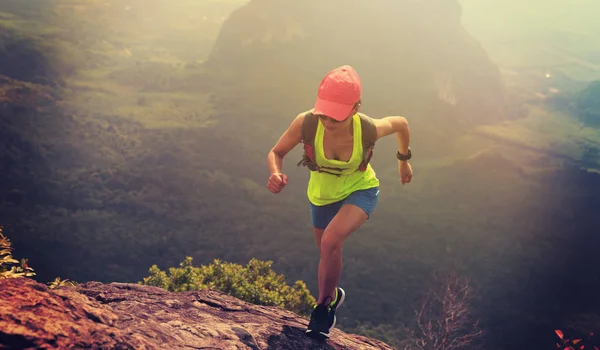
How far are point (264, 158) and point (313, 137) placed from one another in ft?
250

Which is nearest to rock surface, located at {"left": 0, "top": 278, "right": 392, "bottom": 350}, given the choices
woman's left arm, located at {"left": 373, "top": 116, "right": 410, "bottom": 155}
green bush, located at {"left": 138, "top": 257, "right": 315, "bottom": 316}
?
woman's left arm, located at {"left": 373, "top": 116, "right": 410, "bottom": 155}

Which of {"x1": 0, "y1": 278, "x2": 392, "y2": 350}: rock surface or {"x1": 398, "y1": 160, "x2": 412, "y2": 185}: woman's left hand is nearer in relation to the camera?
{"x1": 0, "y1": 278, "x2": 392, "y2": 350}: rock surface

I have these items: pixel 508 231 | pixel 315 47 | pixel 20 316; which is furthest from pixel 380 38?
pixel 20 316

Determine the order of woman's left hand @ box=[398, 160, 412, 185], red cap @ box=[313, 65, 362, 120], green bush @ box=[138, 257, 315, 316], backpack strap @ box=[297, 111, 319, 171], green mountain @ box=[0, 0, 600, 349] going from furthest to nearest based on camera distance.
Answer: green mountain @ box=[0, 0, 600, 349]
green bush @ box=[138, 257, 315, 316]
woman's left hand @ box=[398, 160, 412, 185]
backpack strap @ box=[297, 111, 319, 171]
red cap @ box=[313, 65, 362, 120]

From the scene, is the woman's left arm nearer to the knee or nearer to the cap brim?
the cap brim

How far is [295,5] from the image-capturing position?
106 meters

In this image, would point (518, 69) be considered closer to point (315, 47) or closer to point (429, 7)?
point (429, 7)

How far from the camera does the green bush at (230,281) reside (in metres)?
11.4

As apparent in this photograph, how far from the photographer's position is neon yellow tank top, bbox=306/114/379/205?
5.48m

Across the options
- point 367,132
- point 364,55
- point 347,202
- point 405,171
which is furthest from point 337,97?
point 364,55

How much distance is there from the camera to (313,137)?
5457 millimetres

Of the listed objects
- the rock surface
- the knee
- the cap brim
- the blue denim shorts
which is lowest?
the rock surface

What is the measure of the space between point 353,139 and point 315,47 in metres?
101

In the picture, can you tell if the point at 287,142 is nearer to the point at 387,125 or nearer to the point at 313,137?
the point at 313,137
